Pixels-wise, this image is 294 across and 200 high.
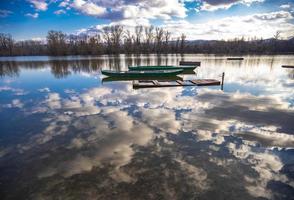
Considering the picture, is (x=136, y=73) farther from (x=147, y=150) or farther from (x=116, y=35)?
(x=116, y=35)

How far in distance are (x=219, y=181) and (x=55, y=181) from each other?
4110 mm

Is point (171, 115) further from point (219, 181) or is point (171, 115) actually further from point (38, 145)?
point (38, 145)

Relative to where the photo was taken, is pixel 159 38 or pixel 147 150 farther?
pixel 159 38

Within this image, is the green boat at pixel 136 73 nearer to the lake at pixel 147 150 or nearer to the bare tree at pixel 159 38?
the lake at pixel 147 150

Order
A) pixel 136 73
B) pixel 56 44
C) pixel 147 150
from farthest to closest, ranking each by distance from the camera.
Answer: pixel 56 44 → pixel 136 73 → pixel 147 150

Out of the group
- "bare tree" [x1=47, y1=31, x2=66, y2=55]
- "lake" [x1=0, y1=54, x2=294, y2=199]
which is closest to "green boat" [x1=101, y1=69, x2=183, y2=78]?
"lake" [x1=0, y1=54, x2=294, y2=199]

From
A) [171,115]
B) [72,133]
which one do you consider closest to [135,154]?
[72,133]

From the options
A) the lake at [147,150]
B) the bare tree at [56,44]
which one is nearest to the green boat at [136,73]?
the lake at [147,150]

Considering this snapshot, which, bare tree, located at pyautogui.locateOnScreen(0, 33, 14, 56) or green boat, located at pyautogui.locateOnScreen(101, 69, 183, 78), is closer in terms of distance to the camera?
green boat, located at pyautogui.locateOnScreen(101, 69, 183, 78)

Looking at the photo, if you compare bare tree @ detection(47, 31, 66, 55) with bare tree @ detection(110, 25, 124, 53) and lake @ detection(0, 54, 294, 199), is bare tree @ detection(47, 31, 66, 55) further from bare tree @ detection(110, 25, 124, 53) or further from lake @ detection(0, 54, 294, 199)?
lake @ detection(0, 54, 294, 199)

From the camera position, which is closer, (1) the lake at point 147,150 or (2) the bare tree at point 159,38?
(1) the lake at point 147,150

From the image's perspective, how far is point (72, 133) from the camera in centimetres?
757

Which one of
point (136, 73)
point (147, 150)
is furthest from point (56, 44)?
point (147, 150)

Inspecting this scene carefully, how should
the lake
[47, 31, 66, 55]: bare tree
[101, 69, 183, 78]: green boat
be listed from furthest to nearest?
[47, 31, 66, 55]: bare tree, [101, 69, 183, 78]: green boat, the lake
